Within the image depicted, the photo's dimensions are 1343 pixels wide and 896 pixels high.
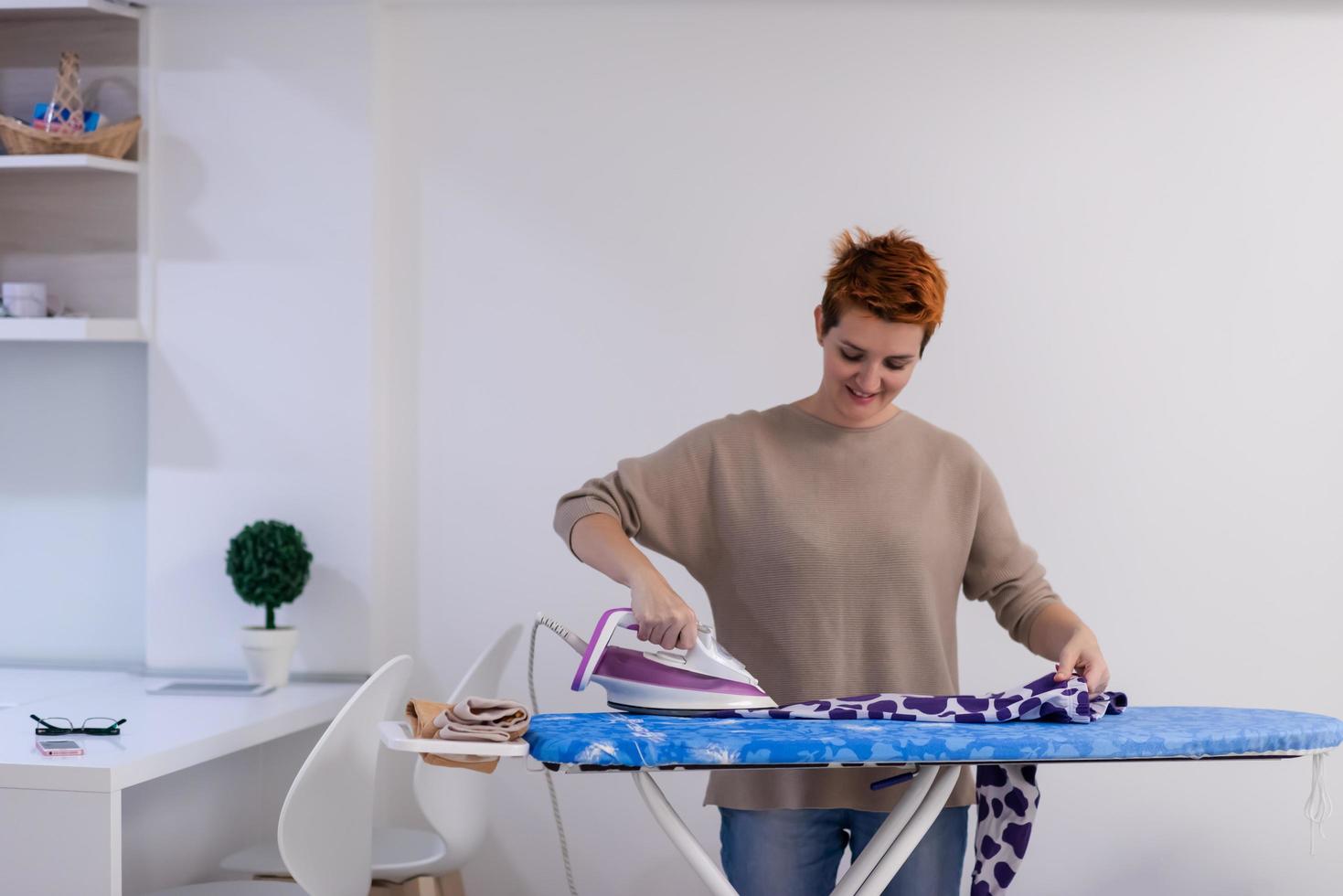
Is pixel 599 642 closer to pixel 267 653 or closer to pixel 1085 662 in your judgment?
pixel 1085 662

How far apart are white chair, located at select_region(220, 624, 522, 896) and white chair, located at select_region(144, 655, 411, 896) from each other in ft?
0.82

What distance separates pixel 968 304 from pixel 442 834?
166 centimetres

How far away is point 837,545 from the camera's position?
1.94 metres

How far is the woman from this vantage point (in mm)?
1914

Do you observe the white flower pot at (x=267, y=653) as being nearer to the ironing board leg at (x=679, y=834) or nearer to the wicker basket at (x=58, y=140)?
the wicker basket at (x=58, y=140)

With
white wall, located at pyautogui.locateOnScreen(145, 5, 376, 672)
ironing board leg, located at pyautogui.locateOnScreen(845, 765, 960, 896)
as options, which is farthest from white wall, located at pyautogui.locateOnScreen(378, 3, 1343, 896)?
ironing board leg, located at pyautogui.locateOnScreen(845, 765, 960, 896)

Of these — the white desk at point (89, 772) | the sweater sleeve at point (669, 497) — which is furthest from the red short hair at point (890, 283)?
the white desk at point (89, 772)

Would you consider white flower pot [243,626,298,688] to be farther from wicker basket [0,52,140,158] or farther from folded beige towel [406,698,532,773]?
folded beige towel [406,698,532,773]

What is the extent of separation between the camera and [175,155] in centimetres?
314

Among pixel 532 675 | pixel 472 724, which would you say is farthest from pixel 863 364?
pixel 532 675

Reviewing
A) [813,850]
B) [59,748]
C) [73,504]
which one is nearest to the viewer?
[813,850]

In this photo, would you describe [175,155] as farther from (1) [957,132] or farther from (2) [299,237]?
(1) [957,132]

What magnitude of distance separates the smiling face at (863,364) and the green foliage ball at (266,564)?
149 cm

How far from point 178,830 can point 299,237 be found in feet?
4.45
